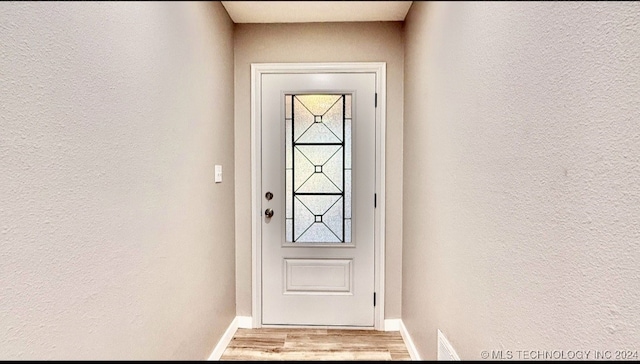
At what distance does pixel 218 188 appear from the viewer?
1752 millimetres

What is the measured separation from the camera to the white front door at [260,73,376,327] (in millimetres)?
2014

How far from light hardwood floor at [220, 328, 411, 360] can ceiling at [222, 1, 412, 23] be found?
171cm

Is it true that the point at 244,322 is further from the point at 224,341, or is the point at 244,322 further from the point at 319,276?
the point at 319,276

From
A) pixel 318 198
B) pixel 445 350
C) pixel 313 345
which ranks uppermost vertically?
pixel 318 198

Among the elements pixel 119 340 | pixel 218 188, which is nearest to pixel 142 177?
pixel 119 340

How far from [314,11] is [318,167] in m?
0.82

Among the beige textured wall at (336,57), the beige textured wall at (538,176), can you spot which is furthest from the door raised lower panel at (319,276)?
the beige textured wall at (538,176)

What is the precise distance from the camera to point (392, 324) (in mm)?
2055

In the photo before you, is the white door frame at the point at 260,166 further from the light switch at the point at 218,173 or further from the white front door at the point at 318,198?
the light switch at the point at 218,173

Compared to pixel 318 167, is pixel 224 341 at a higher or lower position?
lower

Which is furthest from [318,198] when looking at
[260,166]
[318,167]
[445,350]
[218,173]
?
[445,350]

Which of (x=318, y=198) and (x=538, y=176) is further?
(x=318, y=198)

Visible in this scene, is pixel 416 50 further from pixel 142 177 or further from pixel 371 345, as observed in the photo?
pixel 371 345

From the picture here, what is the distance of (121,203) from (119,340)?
351 millimetres
